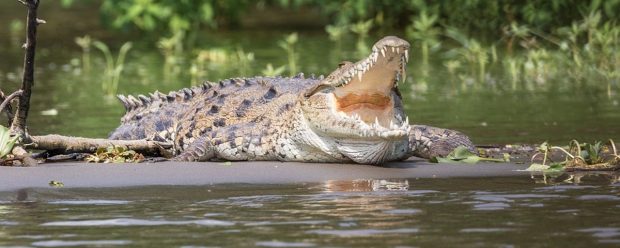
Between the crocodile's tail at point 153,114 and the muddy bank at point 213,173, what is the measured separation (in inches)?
62.7

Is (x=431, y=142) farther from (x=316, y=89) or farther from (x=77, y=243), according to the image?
(x=77, y=243)

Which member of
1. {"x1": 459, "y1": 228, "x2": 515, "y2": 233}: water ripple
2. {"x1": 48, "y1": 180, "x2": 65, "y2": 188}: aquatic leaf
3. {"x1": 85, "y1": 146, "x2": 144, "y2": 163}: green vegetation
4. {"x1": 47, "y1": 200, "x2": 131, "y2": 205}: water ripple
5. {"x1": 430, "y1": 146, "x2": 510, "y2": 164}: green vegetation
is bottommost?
{"x1": 459, "y1": 228, "x2": 515, "y2": 233}: water ripple

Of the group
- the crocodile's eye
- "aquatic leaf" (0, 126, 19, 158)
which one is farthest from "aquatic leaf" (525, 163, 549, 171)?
"aquatic leaf" (0, 126, 19, 158)

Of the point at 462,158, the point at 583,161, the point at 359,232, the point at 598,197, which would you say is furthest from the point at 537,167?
the point at 359,232

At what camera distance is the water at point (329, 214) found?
7293 mm

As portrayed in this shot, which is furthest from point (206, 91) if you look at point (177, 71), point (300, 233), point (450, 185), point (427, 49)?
point (427, 49)

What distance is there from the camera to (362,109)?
10078 millimetres

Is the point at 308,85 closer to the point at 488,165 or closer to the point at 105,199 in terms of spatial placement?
the point at 488,165

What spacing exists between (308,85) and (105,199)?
2.84 m

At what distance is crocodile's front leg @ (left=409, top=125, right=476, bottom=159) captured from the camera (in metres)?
10.8

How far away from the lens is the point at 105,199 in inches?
347

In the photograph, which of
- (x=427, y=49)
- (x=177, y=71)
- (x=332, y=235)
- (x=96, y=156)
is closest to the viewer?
(x=332, y=235)

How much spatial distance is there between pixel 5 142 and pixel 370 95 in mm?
2362

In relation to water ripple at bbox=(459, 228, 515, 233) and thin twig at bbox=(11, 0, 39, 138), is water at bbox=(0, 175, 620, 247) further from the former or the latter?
thin twig at bbox=(11, 0, 39, 138)
